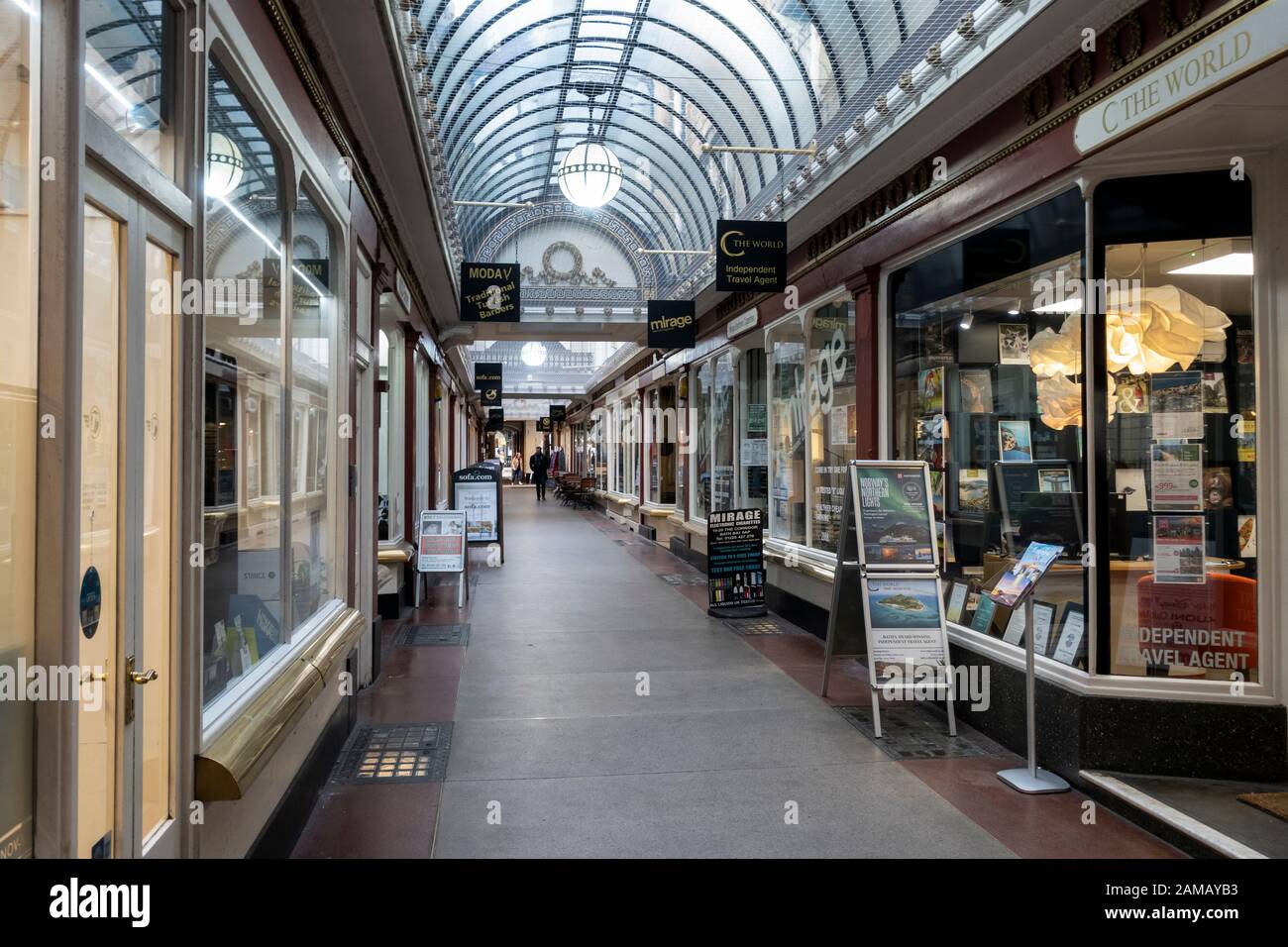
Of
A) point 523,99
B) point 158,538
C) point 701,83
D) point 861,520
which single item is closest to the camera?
point 158,538

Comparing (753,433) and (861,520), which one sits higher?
(753,433)

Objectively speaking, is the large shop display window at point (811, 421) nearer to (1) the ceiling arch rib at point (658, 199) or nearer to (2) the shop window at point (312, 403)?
(1) the ceiling arch rib at point (658, 199)

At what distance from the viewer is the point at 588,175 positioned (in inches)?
304

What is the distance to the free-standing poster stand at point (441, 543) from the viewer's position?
30.2ft

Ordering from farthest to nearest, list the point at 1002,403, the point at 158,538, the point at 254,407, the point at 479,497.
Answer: the point at 479,497, the point at 1002,403, the point at 254,407, the point at 158,538

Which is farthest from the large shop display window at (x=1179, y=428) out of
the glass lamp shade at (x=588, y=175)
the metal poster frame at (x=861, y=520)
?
the glass lamp shade at (x=588, y=175)

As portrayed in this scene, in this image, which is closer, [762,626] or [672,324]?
[762,626]

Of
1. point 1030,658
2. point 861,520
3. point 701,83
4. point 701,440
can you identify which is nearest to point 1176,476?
point 1030,658

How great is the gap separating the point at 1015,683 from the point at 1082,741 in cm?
59

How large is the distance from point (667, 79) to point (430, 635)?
6.34m

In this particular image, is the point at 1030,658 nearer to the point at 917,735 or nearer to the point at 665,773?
the point at 917,735

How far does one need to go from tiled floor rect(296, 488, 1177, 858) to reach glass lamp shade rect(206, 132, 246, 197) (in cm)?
249

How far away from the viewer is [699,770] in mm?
4508
